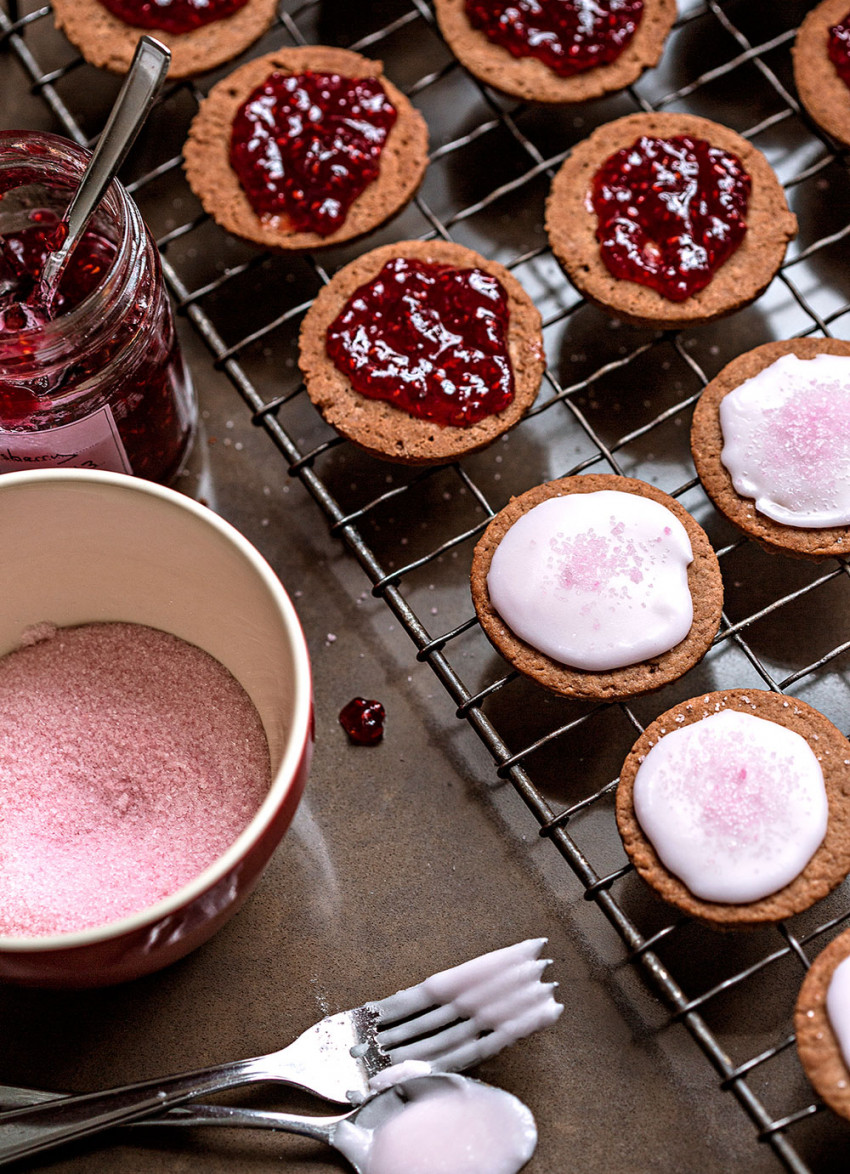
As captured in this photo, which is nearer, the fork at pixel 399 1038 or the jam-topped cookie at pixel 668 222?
the fork at pixel 399 1038

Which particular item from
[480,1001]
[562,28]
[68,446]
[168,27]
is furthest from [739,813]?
[168,27]

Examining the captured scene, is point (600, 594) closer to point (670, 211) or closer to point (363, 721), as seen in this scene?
point (363, 721)

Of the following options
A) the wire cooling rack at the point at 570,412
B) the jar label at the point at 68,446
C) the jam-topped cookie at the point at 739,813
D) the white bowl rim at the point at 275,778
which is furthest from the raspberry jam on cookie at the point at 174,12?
the jam-topped cookie at the point at 739,813

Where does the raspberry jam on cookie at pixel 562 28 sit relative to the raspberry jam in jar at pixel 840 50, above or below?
above

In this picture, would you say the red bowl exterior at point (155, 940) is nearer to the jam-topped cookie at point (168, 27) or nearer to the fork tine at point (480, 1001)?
the fork tine at point (480, 1001)

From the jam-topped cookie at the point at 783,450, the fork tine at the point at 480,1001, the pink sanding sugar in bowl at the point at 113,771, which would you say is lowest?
the fork tine at the point at 480,1001

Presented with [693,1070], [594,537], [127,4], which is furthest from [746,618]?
[127,4]

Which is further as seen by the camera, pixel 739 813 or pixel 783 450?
pixel 783 450
